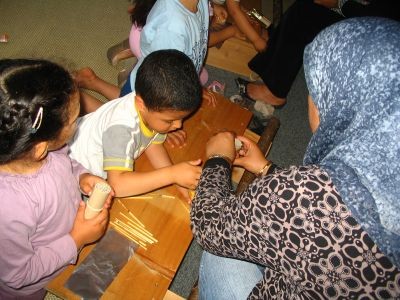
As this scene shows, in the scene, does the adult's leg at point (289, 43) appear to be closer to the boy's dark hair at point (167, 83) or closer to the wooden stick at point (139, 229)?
the boy's dark hair at point (167, 83)

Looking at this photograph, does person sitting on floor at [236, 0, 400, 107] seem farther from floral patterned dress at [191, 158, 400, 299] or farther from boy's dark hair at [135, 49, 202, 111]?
floral patterned dress at [191, 158, 400, 299]

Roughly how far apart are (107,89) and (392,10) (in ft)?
6.16

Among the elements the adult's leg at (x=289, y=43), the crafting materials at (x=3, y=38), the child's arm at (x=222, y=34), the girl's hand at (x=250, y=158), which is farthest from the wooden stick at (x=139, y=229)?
the crafting materials at (x=3, y=38)

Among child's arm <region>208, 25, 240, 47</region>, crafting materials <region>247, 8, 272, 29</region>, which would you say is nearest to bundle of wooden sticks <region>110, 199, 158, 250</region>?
child's arm <region>208, 25, 240, 47</region>

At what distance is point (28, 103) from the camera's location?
2.39 feet

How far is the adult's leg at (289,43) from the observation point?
90.9 inches

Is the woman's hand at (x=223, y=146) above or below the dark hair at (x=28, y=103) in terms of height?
below

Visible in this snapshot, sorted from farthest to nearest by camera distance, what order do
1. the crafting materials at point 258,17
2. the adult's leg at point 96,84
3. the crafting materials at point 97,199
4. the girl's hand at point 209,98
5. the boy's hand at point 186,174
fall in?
the crafting materials at point 258,17 → the adult's leg at point 96,84 → the girl's hand at point 209,98 → the boy's hand at point 186,174 → the crafting materials at point 97,199

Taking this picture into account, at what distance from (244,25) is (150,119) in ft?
5.46

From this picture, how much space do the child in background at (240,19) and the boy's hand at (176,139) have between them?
53.4 inches

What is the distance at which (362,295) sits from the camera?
0.73 metres

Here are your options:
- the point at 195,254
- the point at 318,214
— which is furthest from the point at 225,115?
the point at 318,214

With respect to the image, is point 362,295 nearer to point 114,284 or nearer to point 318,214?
point 318,214

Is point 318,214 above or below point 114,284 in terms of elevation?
above
